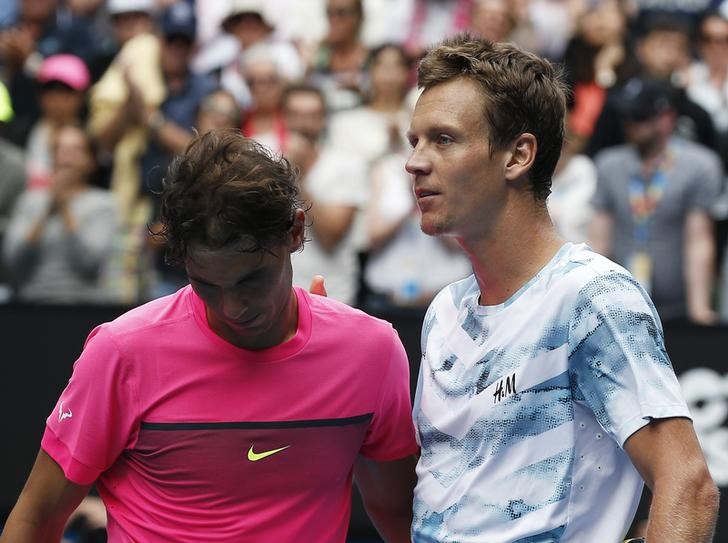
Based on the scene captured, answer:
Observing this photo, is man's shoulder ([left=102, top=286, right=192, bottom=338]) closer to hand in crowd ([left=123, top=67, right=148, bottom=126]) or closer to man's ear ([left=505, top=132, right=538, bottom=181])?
man's ear ([left=505, top=132, right=538, bottom=181])

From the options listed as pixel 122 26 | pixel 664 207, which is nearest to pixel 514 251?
pixel 664 207

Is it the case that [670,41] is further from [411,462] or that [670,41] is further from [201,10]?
[411,462]

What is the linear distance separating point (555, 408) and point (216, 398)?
84 centimetres

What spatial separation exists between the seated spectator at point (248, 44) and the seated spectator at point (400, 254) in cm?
163

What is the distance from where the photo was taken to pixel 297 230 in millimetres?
3115

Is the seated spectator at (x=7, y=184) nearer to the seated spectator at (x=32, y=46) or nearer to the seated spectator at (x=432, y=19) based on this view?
the seated spectator at (x=32, y=46)

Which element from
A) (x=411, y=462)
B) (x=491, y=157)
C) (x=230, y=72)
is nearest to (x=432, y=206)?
(x=491, y=157)

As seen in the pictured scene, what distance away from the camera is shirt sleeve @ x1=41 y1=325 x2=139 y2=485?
308 centimetres

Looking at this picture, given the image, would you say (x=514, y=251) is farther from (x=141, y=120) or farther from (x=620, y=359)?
(x=141, y=120)

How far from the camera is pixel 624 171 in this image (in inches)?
288

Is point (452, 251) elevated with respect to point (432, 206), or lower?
lower

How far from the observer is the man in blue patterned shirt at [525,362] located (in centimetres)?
272

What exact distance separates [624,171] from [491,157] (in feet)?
14.6

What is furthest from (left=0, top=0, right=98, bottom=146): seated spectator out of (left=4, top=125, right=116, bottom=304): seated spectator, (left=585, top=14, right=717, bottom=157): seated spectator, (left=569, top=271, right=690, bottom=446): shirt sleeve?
(left=569, top=271, right=690, bottom=446): shirt sleeve
